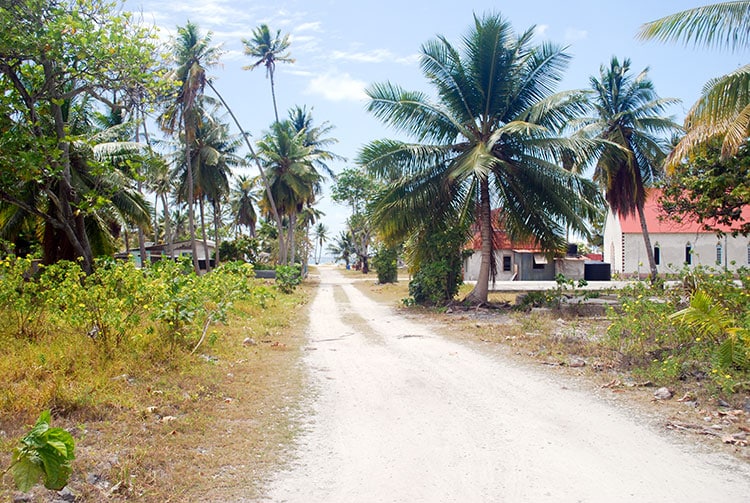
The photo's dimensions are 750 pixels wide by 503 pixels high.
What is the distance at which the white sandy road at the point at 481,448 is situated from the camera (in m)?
4.11

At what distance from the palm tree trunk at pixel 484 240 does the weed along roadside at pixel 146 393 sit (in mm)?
A: 8365

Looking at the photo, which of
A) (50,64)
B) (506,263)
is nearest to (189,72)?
(50,64)

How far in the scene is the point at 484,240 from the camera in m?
16.9

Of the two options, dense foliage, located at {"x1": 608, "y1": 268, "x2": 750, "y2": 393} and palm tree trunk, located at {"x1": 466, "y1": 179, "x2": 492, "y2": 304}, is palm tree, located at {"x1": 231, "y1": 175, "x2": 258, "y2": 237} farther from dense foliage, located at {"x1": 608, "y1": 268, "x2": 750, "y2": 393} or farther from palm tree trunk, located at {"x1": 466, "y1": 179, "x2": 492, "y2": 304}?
dense foliage, located at {"x1": 608, "y1": 268, "x2": 750, "y2": 393}

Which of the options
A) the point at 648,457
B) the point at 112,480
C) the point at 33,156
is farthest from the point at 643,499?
the point at 33,156

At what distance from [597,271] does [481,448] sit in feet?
117

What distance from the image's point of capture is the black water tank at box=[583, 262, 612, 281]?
3756 cm

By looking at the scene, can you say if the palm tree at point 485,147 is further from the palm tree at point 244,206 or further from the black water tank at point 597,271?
the palm tree at point 244,206

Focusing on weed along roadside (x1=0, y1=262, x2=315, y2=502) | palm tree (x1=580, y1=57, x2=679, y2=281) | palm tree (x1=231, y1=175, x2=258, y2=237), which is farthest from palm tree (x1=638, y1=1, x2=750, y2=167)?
palm tree (x1=231, y1=175, x2=258, y2=237)

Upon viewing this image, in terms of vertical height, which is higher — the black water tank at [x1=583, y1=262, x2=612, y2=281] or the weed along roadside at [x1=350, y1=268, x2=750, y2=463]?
the black water tank at [x1=583, y1=262, x2=612, y2=281]

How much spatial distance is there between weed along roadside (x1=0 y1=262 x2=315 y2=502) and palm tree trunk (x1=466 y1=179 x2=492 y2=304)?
27.4 ft

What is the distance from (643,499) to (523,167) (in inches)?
500

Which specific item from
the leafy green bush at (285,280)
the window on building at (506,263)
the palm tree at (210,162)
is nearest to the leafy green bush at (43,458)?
the leafy green bush at (285,280)

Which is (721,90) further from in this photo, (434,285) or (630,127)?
(630,127)
